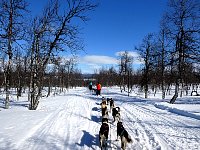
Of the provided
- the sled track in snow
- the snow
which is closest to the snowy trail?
the snow

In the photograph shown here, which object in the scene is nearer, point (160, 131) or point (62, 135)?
point (62, 135)

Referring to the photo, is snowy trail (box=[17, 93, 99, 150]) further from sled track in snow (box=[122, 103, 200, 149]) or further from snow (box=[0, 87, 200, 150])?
sled track in snow (box=[122, 103, 200, 149])

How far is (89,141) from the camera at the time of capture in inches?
360

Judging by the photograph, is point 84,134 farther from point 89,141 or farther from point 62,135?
point 89,141

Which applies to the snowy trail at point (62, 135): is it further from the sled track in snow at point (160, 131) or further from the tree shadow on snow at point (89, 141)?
the sled track in snow at point (160, 131)

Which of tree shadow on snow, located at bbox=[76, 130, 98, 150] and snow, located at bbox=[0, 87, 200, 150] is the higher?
snow, located at bbox=[0, 87, 200, 150]

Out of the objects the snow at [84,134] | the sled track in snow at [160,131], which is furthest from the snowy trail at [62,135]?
the sled track in snow at [160,131]

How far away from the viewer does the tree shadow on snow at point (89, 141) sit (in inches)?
341

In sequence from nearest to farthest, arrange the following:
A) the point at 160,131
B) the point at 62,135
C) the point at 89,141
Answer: the point at 89,141, the point at 62,135, the point at 160,131

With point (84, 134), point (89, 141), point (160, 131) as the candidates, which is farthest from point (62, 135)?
point (160, 131)

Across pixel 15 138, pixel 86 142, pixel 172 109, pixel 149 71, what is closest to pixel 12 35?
pixel 15 138

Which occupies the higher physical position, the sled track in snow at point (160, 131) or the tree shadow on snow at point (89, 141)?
the sled track in snow at point (160, 131)

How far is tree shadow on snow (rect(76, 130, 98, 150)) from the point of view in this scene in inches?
341

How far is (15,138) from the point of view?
9.00m
